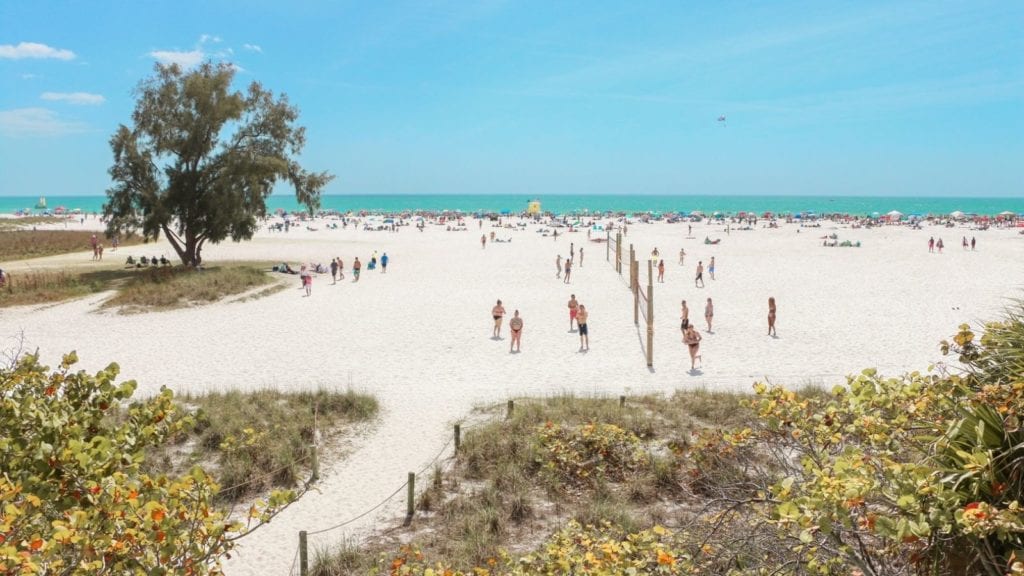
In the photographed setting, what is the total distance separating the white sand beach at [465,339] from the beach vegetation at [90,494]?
3850mm

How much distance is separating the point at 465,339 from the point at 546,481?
32.3 feet

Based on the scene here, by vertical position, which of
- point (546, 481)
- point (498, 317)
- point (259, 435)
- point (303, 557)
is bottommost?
point (546, 481)

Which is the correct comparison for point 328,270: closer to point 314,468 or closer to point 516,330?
point 516,330

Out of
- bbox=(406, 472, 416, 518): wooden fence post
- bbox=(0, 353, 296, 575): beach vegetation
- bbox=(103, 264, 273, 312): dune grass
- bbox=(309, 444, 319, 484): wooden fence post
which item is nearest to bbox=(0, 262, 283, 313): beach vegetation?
bbox=(103, 264, 273, 312): dune grass

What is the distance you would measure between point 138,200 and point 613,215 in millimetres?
72294

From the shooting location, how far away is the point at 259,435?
9789mm

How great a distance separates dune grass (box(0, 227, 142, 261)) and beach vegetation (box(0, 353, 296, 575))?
39.1 metres

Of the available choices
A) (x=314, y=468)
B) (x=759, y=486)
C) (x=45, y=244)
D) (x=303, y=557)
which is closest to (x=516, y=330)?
(x=314, y=468)

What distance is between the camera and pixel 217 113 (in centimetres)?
3106

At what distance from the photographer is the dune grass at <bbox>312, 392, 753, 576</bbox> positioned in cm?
754

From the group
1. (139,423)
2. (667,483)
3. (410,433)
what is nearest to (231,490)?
(410,433)

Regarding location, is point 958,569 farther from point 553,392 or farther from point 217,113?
point 217,113

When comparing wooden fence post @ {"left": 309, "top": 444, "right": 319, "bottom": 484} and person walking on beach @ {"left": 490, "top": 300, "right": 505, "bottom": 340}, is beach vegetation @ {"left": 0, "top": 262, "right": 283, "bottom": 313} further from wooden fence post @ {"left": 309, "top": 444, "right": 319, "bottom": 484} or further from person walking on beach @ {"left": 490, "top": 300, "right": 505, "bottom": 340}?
wooden fence post @ {"left": 309, "top": 444, "right": 319, "bottom": 484}

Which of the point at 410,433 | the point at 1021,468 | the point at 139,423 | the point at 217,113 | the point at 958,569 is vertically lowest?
the point at 410,433
